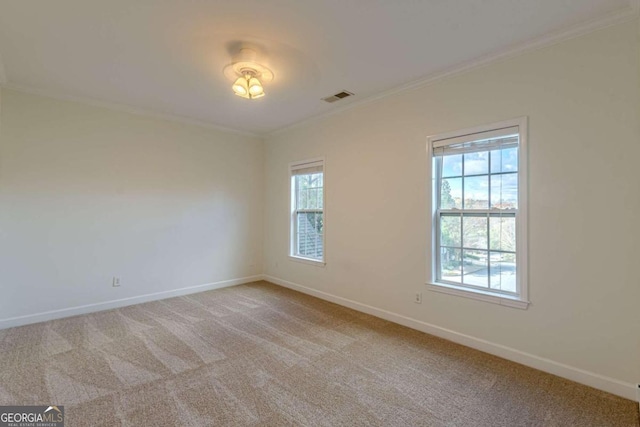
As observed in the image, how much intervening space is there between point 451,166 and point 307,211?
242 cm

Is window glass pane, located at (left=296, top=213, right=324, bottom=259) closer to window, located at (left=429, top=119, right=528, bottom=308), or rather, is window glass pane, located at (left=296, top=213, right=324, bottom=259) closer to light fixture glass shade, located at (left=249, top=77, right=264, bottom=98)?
window, located at (left=429, top=119, right=528, bottom=308)

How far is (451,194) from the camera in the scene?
3105 millimetres

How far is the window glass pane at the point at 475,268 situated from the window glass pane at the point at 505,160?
2.60 ft

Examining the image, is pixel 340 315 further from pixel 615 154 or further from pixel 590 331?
pixel 615 154

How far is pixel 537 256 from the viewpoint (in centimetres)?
247

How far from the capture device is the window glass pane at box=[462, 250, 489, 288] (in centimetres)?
286

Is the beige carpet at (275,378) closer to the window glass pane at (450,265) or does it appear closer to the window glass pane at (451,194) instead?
the window glass pane at (450,265)

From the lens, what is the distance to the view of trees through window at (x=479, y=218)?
2695 millimetres

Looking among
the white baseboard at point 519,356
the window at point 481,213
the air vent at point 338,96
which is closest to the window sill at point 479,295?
the window at point 481,213

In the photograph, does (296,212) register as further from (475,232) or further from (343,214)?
(475,232)

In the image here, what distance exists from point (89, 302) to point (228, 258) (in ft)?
6.35

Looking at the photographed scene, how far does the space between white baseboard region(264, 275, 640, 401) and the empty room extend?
0.01 m

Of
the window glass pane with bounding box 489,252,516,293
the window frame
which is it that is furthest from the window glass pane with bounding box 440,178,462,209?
the window frame

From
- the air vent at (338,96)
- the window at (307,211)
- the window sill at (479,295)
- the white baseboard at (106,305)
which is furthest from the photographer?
the window at (307,211)
